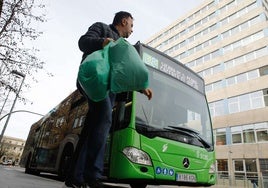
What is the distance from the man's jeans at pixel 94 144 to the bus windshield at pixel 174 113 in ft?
5.28

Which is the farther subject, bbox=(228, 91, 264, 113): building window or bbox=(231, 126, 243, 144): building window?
bbox=(231, 126, 243, 144): building window

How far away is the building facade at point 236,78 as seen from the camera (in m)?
27.2

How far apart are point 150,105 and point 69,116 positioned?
11.6ft

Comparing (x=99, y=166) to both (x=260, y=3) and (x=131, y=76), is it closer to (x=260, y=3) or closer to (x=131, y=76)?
(x=131, y=76)

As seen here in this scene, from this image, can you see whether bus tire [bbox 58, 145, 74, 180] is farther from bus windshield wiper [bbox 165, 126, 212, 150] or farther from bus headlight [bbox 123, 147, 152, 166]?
bus windshield wiper [bbox 165, 126, 212, 150]

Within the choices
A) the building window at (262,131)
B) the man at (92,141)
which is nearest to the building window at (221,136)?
the building window at (262,131)

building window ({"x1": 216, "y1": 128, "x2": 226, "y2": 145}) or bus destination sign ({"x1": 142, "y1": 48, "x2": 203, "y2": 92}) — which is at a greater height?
building window ({"x1": 216, "y1": 128, "x2": 226, "y2": 145})

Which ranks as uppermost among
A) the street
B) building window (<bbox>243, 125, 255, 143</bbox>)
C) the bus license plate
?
building window (<bbox>243, 125, 255, 143</bbox>)

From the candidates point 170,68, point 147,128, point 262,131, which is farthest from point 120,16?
point 262,131

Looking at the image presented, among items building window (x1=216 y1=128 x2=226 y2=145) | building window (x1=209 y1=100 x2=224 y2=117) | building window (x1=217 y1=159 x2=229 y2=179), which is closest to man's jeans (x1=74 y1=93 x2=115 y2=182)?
building window (x1=217 y1=159 x2=229 y2=179)

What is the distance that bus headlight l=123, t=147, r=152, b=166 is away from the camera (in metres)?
3.45

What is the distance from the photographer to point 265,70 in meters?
29.0

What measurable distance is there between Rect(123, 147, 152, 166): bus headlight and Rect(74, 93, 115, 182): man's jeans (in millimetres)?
1353

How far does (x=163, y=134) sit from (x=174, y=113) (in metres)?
0.68
